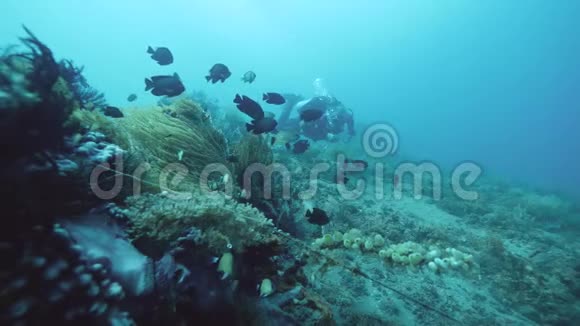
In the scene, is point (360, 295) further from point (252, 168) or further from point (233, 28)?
point (233, 28)

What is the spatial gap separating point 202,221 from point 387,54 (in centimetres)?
15798

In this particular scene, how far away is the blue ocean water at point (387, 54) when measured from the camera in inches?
4008

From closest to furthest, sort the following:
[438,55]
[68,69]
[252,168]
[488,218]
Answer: [252,168] → [68,69] → [488,218] → [438,55]

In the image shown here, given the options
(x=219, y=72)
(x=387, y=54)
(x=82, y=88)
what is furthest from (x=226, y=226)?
(x=387, y=54)

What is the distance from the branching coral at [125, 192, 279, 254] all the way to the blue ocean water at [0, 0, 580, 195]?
95.3m

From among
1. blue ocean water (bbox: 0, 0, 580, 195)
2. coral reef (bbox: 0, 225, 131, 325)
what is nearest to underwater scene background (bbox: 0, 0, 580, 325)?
coral reef (bbox: 0, 225, 131, 325)

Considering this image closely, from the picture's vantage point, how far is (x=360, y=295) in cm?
400

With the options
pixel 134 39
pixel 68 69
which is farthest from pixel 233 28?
pixel 68 69

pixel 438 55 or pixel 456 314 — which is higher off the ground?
pixel 438 55

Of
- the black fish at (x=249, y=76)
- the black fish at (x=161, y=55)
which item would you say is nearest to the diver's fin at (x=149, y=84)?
the black fish at (x=161, y=55)

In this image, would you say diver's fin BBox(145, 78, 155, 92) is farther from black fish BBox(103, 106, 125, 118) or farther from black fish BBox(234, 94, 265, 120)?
black fish BBox(234, 94, 265, 120)

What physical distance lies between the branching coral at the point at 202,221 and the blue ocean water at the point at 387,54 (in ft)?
313

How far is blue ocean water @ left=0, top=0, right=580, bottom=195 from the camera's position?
10181cm

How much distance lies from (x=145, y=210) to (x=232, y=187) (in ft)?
7.31
